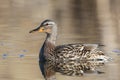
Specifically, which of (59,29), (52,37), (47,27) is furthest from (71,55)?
(59,29)

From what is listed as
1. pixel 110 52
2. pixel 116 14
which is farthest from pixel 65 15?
pixel 110 52

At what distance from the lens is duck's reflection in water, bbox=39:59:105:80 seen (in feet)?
38.0

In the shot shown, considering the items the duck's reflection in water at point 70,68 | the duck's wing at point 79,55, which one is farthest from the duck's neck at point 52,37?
the duck's reflection in water at point 70,68

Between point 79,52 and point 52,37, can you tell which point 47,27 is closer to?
point 52,37

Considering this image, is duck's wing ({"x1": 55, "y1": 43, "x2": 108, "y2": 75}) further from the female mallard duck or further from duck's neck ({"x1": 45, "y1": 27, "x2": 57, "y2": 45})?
duck's neck ({"x1": 45, "y1": 27, "x2": 57, "y2": 45})

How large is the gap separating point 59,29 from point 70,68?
4.47 meters

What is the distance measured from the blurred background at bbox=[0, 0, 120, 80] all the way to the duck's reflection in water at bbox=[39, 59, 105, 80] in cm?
14

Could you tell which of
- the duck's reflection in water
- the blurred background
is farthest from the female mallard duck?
the blurred background

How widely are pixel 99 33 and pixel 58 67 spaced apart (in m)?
3.30

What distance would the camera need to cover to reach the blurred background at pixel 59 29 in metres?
11.7

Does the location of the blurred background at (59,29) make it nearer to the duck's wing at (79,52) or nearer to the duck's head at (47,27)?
the duck's wing at (79,52)

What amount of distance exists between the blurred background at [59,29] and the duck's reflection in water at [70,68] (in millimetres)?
143

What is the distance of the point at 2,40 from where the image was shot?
14.3m

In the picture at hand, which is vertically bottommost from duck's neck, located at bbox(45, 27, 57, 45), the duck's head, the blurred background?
the blurred background
